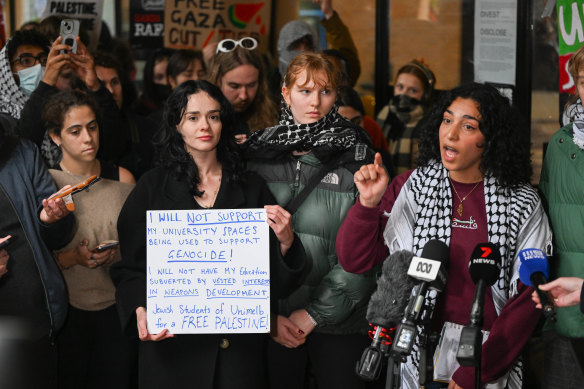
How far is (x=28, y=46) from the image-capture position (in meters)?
5.34

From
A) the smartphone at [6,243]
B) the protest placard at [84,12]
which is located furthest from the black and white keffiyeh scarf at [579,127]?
the protest placard at [84,12]

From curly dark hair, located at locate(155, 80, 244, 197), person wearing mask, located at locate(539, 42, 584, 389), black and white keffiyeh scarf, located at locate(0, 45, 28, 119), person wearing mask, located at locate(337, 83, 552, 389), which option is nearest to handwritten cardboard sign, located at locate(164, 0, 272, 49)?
black and white keffiyeh scarf, located at locate(0, 45, 28, 119)

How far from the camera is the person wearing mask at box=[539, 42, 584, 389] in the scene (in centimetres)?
354

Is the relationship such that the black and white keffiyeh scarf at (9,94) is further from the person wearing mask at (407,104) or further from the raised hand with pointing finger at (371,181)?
the person wearing mask at (407,104)

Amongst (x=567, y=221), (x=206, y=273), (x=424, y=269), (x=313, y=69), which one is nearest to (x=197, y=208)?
(x=206, y=273)

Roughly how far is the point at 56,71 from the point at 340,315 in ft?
7.46

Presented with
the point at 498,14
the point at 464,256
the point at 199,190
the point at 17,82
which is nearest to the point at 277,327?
the point at 199,190

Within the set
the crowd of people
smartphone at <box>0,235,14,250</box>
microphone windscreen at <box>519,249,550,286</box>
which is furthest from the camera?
smartphone at <box>0,235,14,250</box>

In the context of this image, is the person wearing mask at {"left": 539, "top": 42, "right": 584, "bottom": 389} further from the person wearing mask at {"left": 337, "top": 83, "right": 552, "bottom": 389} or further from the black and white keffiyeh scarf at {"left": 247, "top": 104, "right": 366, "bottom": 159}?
the black and white keffiyeh scarf at {"left": 247, "top": 104, "right": 366, "bottom": 159}

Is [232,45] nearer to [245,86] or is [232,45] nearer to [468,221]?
[245,86]

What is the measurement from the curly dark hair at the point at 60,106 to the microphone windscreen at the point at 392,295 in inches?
90.9

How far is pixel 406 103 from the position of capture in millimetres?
6953

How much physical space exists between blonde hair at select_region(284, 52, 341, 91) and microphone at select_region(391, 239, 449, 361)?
1389mm

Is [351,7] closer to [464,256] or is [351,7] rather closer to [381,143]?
[381,143]
